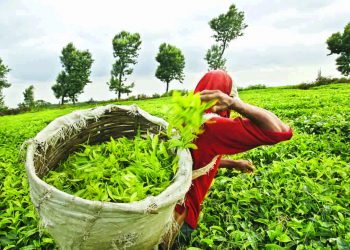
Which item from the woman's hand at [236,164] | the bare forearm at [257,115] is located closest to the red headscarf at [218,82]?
the bare forearm at [257,115]

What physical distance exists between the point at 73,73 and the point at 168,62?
33.4 feet

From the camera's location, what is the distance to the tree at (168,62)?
3656cm

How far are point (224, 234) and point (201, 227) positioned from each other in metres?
0.18

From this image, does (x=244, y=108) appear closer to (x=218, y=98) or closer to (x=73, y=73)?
(x=218, y=98)

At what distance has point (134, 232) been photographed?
150 cm

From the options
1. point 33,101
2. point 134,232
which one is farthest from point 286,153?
point 33,101

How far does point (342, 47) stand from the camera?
1417 inches

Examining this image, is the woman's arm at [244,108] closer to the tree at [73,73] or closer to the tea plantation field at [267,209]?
the tea plantation field at [267,209]

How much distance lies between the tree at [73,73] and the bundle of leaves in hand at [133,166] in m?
35.1

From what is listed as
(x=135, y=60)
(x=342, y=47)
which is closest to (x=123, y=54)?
(x=135, y=60)

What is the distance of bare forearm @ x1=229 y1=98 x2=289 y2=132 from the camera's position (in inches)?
70.0

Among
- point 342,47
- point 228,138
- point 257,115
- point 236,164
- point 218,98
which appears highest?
point 342,47

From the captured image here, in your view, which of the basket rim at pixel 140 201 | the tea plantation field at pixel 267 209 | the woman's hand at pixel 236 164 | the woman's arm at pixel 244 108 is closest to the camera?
the basket rim at pixel 140 201

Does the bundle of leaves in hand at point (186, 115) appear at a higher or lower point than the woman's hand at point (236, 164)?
higher
